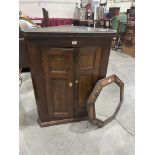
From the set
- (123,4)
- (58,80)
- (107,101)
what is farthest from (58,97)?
(123,4)

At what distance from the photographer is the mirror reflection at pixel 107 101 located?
2.15m

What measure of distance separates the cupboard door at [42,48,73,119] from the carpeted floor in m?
0.19

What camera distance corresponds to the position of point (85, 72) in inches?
79.0

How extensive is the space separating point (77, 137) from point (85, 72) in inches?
26.1

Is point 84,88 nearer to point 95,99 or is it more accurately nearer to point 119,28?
point 95,99

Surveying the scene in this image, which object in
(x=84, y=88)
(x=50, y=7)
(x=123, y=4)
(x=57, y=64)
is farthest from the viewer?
(x=123, y=4)

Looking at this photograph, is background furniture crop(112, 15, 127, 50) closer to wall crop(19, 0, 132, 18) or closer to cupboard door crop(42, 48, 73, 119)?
wall crop(19, 0, 132, 18)

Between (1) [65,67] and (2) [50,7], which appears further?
(2) [50,7]

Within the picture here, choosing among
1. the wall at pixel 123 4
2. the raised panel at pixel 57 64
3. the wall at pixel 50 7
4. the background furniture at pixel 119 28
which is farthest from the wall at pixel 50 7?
the raised panel at pixel 57 64
